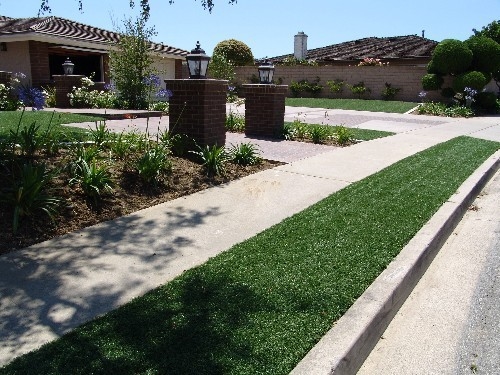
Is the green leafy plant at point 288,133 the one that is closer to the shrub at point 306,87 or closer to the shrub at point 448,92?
the shrub at point 448,92

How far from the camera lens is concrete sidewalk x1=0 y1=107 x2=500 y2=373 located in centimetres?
296

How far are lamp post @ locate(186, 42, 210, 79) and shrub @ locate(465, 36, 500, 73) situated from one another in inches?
687

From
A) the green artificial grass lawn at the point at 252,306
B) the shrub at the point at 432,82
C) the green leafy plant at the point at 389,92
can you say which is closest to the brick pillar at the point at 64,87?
the green artificial grass lawn at the point at 252,306

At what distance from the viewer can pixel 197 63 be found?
289 inches

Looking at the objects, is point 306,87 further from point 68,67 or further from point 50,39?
point 68,67

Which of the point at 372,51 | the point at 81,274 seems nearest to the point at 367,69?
the point at 372,51

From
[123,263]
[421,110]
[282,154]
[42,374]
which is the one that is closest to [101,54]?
[421,110]

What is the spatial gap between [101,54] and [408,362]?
22225 millimetres

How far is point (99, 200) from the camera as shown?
200 inches

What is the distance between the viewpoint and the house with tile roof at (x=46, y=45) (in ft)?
61.3

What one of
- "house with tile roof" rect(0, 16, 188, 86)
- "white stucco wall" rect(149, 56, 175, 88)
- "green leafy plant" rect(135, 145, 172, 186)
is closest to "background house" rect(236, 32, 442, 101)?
"white stucco wall" rect(149, 56, 175, 88)

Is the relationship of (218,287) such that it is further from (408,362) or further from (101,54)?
(101,54)

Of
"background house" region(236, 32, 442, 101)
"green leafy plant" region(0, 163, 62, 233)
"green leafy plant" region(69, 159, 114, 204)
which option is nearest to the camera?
"green leafy plant" region(0, 163, 62, 233)

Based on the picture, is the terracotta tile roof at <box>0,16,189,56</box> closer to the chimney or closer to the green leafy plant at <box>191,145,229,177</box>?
the chimney
